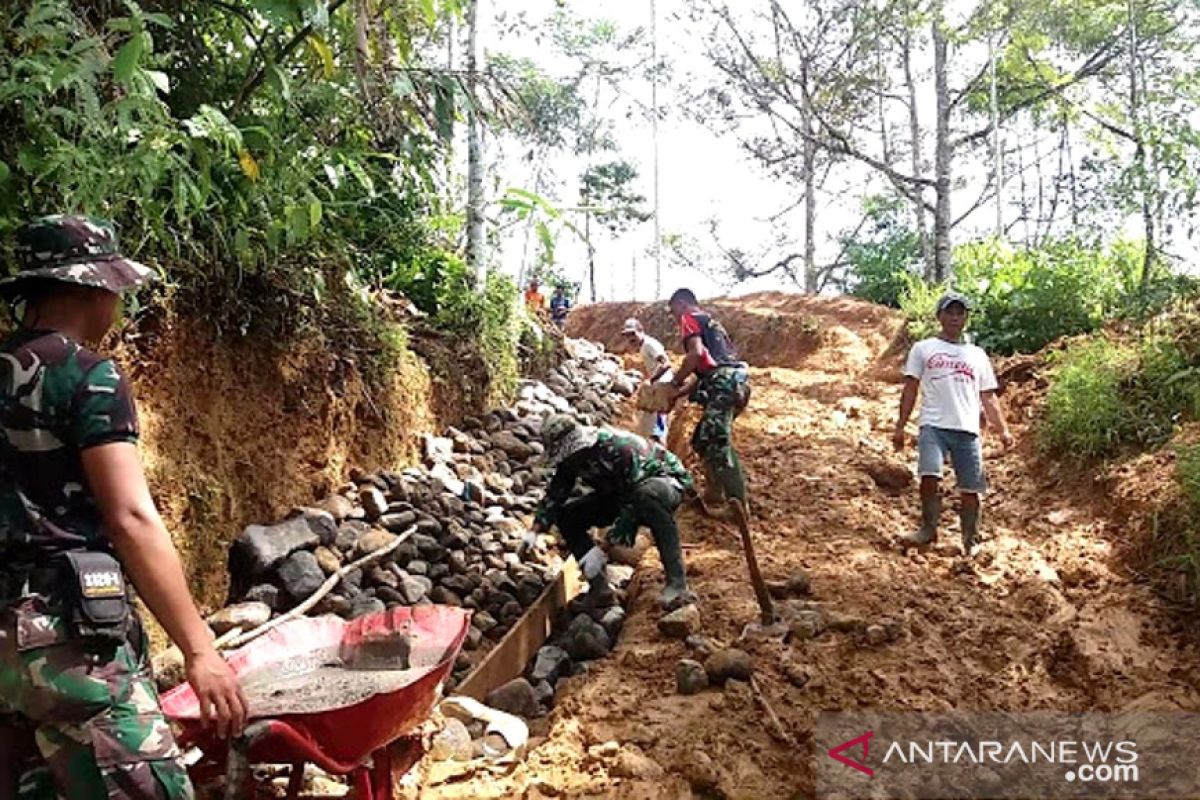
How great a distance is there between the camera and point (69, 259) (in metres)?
Answer: 1.95

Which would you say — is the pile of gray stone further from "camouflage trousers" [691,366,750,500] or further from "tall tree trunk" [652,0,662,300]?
"tall tree trunk" [652,0,662,300]

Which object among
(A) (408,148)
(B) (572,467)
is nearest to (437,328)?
(A) (408,148)

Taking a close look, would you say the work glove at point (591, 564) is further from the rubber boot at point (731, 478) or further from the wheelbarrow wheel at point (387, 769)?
the wheelbarrow wheel at point (387, 769)

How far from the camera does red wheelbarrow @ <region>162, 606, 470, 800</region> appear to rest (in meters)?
2.44

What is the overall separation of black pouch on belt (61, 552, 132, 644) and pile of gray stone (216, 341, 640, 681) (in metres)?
2.50

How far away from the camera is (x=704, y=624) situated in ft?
14.8

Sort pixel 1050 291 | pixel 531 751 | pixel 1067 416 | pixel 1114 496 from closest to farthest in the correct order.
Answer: pixel 531 751 < pixel 1114 496 < pixel 1067 416 < pixel 1050 291

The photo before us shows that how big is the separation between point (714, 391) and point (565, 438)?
138 cm

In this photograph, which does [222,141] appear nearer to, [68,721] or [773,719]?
[68,721]

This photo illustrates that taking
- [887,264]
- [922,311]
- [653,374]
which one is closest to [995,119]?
[887,264]

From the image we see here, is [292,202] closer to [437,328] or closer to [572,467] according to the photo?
[572,467]

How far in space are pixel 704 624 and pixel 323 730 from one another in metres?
2.39

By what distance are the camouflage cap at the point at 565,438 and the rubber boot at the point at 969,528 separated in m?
2.28

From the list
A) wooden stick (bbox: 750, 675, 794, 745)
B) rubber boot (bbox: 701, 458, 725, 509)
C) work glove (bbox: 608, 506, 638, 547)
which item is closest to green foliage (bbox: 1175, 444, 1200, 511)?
wooden stick (bbox: 750, 675, 794, 745)
